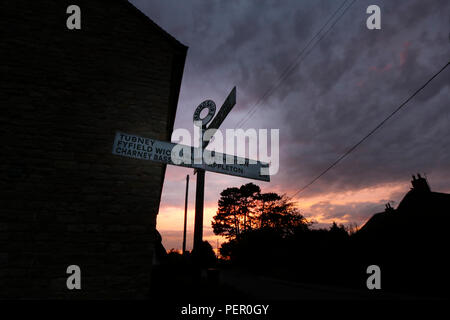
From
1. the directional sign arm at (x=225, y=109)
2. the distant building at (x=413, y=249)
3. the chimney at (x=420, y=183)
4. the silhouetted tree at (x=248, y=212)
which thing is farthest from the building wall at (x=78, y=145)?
the silhouetted tree at (x=248, y=212)

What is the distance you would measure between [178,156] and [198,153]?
0.95 feet

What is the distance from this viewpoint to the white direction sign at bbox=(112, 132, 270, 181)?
317cm

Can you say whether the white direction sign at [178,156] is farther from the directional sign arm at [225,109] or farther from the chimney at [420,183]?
the chimney at [420,183]

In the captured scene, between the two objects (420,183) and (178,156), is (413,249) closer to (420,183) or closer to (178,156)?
(420,183)

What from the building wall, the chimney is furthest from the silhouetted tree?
the building wall

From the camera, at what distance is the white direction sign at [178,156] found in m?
3.17

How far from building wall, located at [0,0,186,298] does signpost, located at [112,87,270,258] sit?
1909 mm

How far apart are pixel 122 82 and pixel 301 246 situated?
55.7 ft

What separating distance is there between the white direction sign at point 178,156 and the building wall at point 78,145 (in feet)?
6.26

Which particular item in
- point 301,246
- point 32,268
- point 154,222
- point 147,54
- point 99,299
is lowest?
point 301,246

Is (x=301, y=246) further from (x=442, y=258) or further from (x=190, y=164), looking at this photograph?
(x=190, y=164)
